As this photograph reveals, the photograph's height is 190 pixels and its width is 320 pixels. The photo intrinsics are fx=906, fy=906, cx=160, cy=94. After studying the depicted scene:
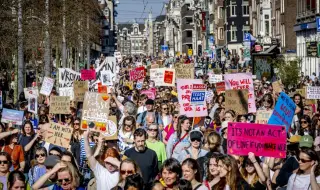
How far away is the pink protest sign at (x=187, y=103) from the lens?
1636cm

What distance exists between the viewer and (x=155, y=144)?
478 inches

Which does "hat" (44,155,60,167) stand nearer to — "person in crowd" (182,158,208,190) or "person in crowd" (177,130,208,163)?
"person in crowd" (182,158,208,190)

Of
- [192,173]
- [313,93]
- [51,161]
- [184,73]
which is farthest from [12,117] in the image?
[184,73]

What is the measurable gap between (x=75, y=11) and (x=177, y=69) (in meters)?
16.4

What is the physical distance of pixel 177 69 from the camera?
25.2 m

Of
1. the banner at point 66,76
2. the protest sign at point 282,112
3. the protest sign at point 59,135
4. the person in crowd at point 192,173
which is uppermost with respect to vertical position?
the banner at point 66,76

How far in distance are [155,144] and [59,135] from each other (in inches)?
64.7

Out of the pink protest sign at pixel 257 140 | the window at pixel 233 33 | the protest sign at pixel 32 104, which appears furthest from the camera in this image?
the window at pixel 233 33

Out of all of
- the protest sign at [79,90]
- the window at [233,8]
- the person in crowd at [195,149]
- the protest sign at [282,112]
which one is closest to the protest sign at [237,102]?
the protest sign at [282,112]

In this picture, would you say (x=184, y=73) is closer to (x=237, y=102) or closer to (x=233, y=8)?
(x=237, y=102)

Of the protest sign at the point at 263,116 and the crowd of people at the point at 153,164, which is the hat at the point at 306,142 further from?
the protest sign at the point at 263,116

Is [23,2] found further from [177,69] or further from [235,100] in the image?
[235,100]

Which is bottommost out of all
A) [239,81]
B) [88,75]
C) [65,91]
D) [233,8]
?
[65,91]

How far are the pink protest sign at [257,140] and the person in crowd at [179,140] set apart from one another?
2060 mm
